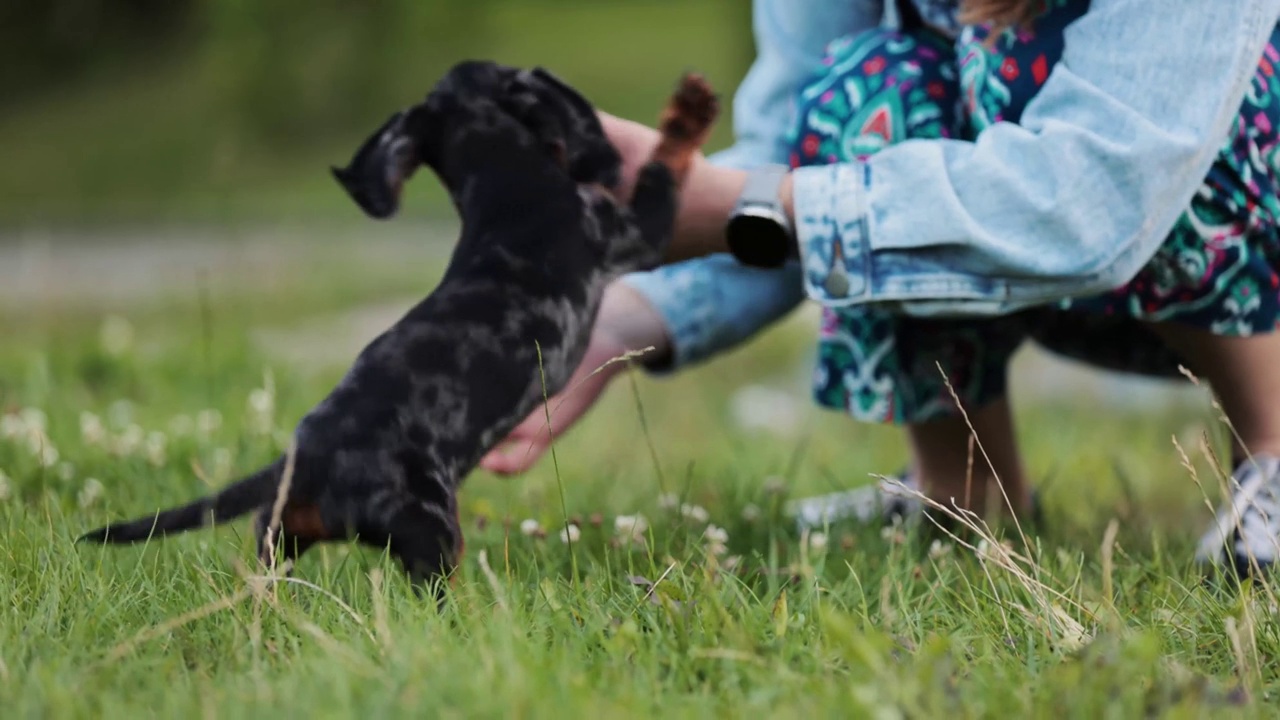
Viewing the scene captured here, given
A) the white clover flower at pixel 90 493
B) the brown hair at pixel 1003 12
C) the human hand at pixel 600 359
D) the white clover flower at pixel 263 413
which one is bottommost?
the white clover flower at pixel 263 413

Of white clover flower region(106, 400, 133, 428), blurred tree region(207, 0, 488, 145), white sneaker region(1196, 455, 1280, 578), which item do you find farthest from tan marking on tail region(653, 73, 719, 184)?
blurred tree region(207, 0, 488, 145)

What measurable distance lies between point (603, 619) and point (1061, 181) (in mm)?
865

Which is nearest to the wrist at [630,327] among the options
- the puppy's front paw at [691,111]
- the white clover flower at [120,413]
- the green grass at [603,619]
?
the green grass at [603,619]

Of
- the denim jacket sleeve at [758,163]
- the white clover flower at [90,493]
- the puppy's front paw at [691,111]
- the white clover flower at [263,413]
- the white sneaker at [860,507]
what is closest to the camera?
the puppy's front paw at [691,111]

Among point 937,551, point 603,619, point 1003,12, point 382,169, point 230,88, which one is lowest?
point 230,88

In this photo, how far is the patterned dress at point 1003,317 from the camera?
2.10m

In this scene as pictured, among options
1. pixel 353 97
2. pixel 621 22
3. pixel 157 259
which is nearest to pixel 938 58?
pixel 157 259

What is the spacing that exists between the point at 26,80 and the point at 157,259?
11017 mm

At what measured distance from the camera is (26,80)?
1855 centimetres

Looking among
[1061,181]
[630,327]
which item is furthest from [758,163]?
[1061,181]

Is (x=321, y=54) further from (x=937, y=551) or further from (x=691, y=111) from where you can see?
(x=937, y=551)

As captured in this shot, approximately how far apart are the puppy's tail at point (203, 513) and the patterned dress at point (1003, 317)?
967 mm

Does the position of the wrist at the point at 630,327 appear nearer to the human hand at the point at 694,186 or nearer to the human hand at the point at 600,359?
the human hand at the point at 600,359

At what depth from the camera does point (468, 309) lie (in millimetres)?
1847
